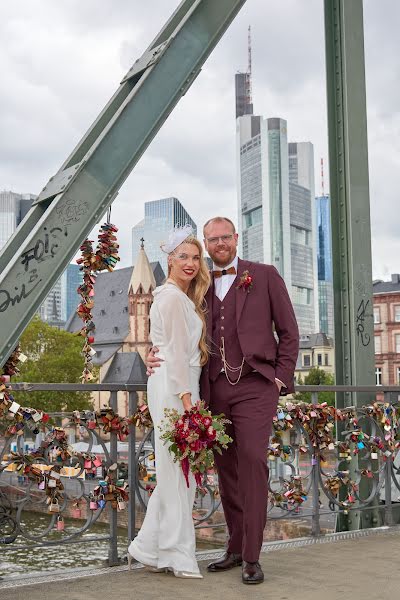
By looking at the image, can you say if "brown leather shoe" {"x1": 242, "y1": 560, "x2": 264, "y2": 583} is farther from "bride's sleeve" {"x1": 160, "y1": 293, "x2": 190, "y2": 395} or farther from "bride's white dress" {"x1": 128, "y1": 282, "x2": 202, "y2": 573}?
"bride's sleeve" {"x1": 160, "y1": 293, "x2": 190, "y2": 395}

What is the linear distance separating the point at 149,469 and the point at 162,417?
663 mm

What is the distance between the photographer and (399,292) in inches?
2544

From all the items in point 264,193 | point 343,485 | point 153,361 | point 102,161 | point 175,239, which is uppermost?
point 264,193

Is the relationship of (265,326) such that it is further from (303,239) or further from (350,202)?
(303,239)

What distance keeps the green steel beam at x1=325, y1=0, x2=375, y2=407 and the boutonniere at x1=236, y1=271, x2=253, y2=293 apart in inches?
73.4

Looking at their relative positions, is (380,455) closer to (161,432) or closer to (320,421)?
(320,421)

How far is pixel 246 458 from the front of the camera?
12.3 feet

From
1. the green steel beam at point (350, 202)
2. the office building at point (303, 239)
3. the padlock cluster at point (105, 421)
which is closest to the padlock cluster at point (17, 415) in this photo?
the padlock cluster at point (105, 421)

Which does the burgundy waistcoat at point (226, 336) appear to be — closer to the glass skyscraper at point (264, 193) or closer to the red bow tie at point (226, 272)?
the red bow tie at point (226, 272)

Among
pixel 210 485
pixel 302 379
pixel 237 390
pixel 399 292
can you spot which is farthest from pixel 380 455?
pixel 302 379

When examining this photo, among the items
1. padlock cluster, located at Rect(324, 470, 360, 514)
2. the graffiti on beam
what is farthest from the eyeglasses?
padlock cluster, located at Rect(324, 470, 360, 514)

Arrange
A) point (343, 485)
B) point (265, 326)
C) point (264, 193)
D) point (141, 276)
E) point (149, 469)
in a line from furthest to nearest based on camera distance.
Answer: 1. point (264, 193)
2. point (141, 276)
3. point (343, 485)
4. point (149, 469)
5. point (265, 326)

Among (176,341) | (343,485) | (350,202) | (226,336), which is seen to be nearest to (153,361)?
(176,341)

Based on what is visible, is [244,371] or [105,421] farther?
[105,421]
